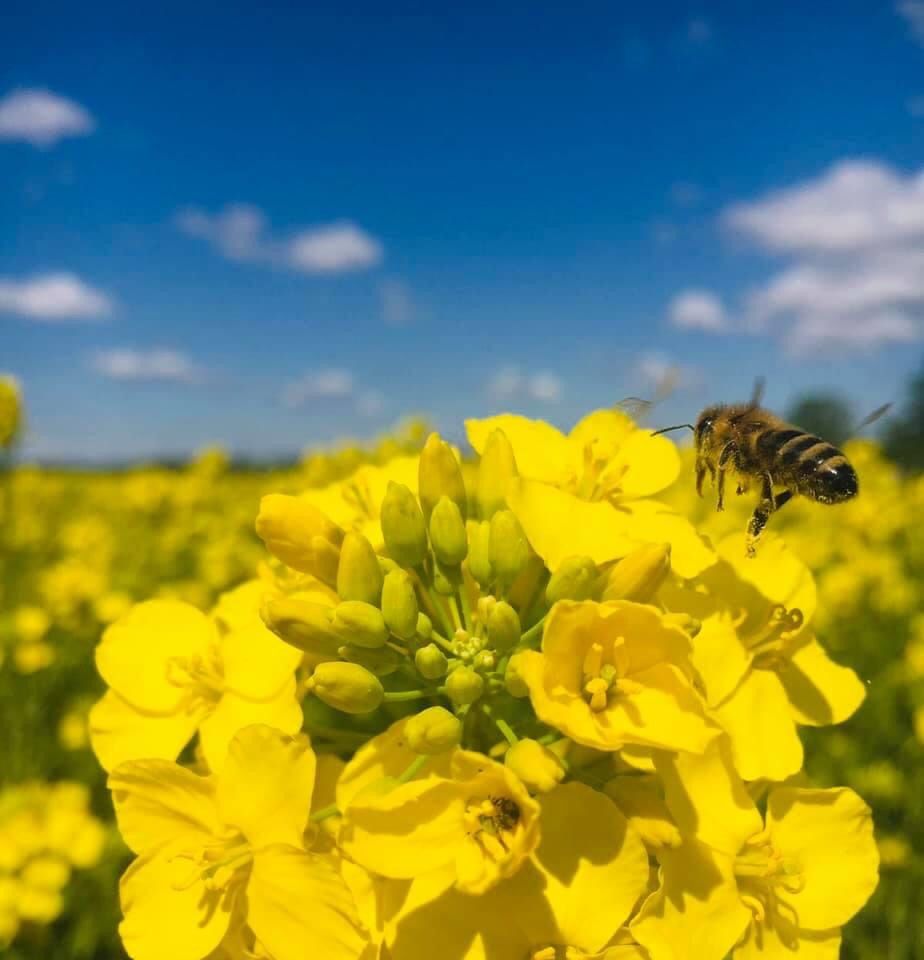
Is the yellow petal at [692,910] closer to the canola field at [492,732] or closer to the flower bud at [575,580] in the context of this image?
the canola field at [492,732]

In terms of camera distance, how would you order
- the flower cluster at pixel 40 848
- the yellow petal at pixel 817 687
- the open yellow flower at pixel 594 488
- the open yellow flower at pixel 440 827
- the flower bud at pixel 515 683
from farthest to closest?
1. the flower cluster at pixel 40 848
2. the yellow petal at pixel 817 687
3. the open yellow flower at pixel 594 488
4. the flower bud at pixel 515 683
5. the open yellow flower at pixel 440 827

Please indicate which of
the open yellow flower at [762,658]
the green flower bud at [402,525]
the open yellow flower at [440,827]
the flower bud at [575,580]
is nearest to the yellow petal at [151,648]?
the green flower bud at [402,525]

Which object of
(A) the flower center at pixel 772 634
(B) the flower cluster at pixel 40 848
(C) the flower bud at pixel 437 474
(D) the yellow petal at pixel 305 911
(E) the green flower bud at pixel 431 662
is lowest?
(B) the flower cluster at pixel 40 848

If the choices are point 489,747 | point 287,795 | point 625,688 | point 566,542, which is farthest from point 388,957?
point 566,542

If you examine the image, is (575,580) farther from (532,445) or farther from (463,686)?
(532,445)

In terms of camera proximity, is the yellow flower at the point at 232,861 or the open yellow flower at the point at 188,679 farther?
the open yellow flower at the point at 188,679
